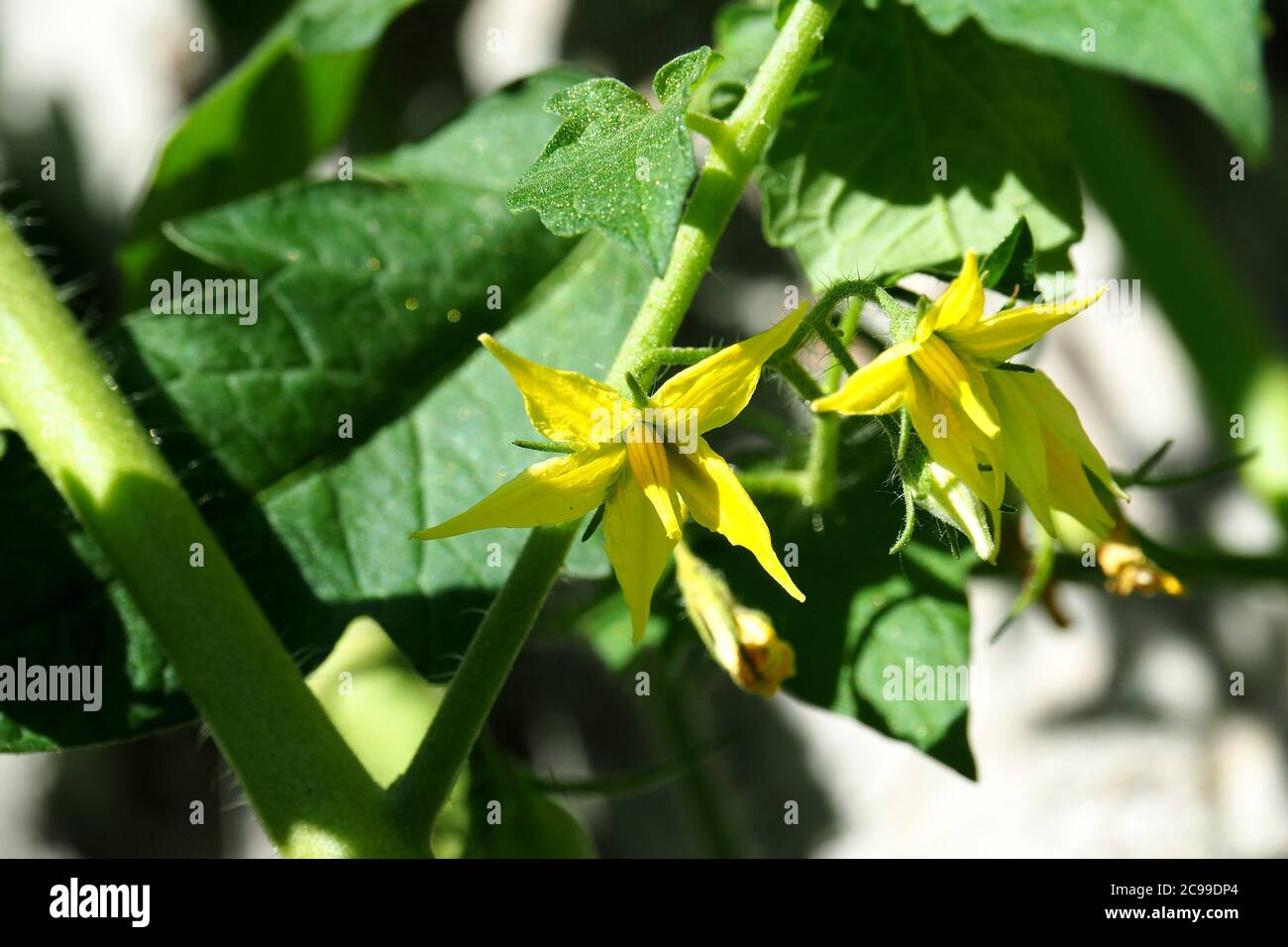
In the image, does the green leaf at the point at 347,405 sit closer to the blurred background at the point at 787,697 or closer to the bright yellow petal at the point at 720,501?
the bright yellow petal at the point at 720,501

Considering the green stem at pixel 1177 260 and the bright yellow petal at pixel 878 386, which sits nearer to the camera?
the bright yellow petal at pixel 878 386

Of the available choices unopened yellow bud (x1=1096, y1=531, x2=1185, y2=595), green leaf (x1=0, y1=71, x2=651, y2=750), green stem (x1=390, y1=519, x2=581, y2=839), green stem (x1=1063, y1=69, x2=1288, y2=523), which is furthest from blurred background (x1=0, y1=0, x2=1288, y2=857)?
green stem (x1=390, y1=519, x2=581, y2=839)

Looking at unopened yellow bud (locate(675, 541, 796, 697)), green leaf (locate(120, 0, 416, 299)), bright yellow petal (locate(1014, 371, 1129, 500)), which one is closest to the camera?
bright yellow petal (locate(1014, 371, 1129, 500))

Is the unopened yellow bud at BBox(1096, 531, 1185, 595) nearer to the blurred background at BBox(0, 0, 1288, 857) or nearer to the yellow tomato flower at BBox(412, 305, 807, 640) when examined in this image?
the yellow tomato flower at BBox(412, 305, 807, 640)

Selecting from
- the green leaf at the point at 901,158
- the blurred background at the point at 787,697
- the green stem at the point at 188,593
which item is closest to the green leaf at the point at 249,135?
the blurred background at the point at 787,697

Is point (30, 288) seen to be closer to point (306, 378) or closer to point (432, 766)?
point (306, 378)

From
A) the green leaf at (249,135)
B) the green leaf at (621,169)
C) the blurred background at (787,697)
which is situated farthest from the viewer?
the blurred background at (787,697)

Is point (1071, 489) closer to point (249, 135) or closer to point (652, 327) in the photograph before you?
point (652, 327)
